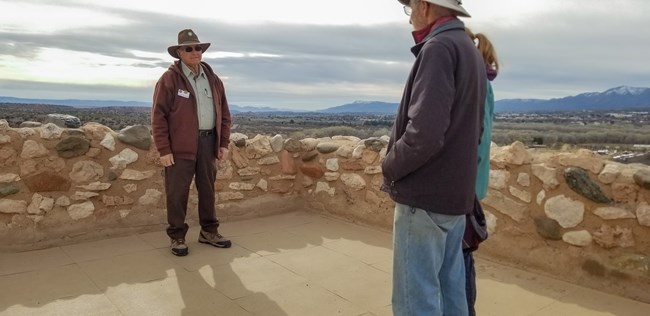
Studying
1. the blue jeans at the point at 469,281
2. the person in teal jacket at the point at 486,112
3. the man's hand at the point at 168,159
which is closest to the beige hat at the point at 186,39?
the man's hand at the point at 168,159

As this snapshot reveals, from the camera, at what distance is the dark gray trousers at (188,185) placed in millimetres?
4094

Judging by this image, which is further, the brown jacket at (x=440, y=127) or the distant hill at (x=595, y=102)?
the distant hill at (x=595, y=102)

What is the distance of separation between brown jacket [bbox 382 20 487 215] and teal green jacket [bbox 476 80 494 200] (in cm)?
17

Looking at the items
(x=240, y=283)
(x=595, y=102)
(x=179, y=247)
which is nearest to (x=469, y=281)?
(x=240, y=283)

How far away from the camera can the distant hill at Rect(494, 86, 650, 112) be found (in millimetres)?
44672

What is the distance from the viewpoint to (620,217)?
338cm

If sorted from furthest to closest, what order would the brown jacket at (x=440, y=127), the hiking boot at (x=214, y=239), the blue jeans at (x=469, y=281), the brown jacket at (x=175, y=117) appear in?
1. the hiking boot at (x=214, y=239)
2. the brown jacket at (x=175, y=117)
3. the blue jeans at (x=469, y=281)
4. the brown jacket at (x=440, y=127)

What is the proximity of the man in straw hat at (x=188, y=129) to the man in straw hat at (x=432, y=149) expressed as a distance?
7.65 ft

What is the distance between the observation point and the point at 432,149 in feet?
6.24

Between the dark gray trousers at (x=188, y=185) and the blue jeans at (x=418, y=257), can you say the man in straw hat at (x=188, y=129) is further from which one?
the blue jeans at (x=418, y=257)

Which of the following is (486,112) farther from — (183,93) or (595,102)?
(595,102)

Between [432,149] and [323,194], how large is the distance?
12.0ft

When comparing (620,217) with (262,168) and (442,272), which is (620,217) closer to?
(442,272)

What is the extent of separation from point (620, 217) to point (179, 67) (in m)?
3.39
